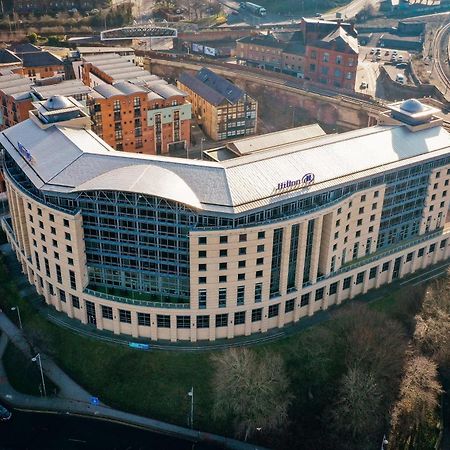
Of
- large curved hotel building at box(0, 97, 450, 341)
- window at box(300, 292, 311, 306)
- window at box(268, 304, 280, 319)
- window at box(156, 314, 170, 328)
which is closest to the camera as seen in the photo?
large curved hotel building at box(0, 97, 450, 341)

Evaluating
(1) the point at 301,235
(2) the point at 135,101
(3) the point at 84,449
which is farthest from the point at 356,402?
(2) the point at 135,101

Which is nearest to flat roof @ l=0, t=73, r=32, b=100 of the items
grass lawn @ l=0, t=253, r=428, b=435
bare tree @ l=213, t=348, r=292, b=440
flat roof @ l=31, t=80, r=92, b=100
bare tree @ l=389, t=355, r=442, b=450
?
flat roof @ l=31, t=80, r=92, b=100

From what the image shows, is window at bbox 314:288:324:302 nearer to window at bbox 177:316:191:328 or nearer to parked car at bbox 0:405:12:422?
window at bbox 177:316:191:328

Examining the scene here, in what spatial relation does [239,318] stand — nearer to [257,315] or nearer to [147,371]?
[257,315]

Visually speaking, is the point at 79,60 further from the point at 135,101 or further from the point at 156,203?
the point at 156,203

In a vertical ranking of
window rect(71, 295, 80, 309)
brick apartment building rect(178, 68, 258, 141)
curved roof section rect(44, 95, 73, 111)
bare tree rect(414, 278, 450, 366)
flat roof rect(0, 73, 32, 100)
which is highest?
curved roof section rect(44, 95, 73, 111)

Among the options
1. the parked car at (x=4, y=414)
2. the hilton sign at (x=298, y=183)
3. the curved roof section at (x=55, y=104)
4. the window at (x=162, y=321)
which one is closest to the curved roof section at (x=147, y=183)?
the hilton sign at (x=298, y=183)

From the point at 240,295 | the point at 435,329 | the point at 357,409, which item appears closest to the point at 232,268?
the point at 240,295

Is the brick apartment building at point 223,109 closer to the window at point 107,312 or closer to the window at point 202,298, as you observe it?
the window at point 107,312
